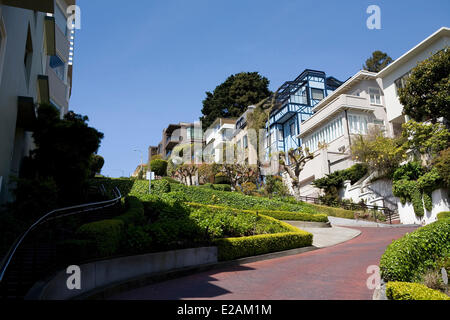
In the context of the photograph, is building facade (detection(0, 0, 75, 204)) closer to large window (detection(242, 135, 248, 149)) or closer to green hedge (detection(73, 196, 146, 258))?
green hedge (detection(73, 196, 146, 258))

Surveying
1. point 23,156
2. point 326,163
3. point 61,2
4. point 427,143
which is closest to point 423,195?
point 427,143

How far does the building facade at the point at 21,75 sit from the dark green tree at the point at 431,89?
82.8 feet

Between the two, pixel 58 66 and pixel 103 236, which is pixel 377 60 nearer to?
pixel 58 66

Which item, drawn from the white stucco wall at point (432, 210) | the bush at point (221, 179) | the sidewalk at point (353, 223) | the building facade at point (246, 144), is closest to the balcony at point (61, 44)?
the sidewalk at point (353, 223)

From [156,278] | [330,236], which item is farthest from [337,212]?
[156,278]

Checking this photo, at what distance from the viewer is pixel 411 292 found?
21.3 ft

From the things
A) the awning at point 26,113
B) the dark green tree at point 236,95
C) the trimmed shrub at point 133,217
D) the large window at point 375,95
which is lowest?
the trimmed shrub at point 133,217

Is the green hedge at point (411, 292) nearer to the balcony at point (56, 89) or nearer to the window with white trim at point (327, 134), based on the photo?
the balcony at point (56, 89)

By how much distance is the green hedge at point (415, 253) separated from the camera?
802cm

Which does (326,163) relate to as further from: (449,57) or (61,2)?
(61,2)

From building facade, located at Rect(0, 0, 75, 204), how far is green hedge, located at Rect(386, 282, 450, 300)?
36.0ft

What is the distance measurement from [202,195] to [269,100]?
99.9 feet

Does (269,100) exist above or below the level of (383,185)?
above

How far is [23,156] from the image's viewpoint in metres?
15.0
